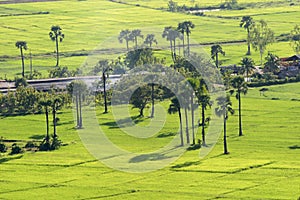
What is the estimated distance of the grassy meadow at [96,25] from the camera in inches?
4406

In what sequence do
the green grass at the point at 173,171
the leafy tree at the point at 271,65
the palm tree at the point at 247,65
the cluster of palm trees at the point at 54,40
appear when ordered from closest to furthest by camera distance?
1. the green grass at the point at 173,171
2. the palm tree at the point at 247,65
3. the leafy tree at the point at 271,65
4. the cluster of palm trees at the point at 54,40

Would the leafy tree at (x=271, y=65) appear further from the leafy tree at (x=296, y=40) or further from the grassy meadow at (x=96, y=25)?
the leafy tree at (x=296, y=40)

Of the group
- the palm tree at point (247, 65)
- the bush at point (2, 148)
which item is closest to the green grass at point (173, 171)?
the bush at point (2, 148)

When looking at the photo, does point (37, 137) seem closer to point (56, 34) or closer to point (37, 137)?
point (37, 137)

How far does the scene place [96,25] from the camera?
134625 millimetres

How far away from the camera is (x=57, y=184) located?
52938 mm

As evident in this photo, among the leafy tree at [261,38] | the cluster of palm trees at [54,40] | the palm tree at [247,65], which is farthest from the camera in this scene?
the leafy tree at [261,38]

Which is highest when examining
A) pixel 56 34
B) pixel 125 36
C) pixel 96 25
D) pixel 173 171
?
pixel 96 25

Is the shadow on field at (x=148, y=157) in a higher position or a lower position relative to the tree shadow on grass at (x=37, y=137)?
lower

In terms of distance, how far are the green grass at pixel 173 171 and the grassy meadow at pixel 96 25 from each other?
36.2m

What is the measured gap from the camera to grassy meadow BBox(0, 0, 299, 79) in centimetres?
11191

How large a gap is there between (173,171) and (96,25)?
81.1m

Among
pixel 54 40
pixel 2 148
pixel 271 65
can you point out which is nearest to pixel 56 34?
pixel 54 40

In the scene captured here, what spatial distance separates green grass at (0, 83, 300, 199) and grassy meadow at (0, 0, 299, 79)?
36.2m
